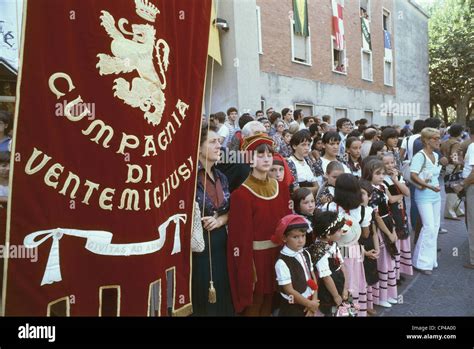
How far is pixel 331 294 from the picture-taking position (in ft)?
10.2

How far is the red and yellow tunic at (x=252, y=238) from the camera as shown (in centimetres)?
292

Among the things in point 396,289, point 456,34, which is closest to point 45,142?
point 396,289

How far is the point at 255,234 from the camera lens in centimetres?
303

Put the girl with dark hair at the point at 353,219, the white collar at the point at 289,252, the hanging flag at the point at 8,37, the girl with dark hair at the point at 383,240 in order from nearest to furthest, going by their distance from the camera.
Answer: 1. the white collar at the point at 289,252
2. the hanging flag at the point at 8,37
3. the girl with dark hair at the point at 353,219
4. the girl with dark hair at the point at 383,240

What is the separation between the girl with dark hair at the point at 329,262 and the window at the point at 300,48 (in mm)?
10530

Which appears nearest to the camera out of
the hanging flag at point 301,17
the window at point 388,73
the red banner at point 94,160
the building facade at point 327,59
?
the red banner at point 94,160

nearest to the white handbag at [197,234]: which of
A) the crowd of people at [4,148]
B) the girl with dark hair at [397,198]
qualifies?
the crowd of people at [4,148]

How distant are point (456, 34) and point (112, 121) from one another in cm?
2867

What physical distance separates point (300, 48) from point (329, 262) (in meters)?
11.5

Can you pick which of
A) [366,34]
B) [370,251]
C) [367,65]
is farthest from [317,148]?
[367,65]

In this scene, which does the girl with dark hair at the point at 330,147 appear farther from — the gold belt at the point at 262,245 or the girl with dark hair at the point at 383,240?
the gold belt at the point at 262,245

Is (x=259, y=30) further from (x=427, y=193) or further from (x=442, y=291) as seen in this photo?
(x=442, y=291)

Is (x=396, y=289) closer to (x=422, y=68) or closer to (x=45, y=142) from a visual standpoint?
(x=45, y=142)
